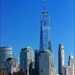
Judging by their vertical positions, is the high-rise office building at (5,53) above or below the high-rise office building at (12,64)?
above

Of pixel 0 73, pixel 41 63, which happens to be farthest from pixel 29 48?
pixel 0 73

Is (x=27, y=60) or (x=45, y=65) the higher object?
(x=27, y=60)

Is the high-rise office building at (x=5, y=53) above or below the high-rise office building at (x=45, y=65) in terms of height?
above

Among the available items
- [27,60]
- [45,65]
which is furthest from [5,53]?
[45,65]

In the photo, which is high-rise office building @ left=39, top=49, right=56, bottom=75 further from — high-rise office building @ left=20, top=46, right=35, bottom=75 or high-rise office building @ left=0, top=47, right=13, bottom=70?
high-rise office building @ left=0, top=47, right=13, bottom=70

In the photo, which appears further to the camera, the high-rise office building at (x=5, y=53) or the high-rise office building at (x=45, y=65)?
the high-rise office building at (x=5, y=53)

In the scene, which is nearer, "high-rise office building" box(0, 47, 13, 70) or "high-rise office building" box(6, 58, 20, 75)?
"high-rise office building" box(6, 58, 20, 75)

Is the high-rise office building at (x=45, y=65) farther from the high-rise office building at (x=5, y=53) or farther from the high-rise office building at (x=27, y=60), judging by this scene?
the high-rise office building at (x=5, y=53)

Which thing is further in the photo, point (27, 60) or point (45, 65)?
point (27, 60)

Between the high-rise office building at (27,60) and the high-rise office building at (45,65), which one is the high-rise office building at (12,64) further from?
the high-rise office building at (45,65)

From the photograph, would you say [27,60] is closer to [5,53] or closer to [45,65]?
[5,53]
